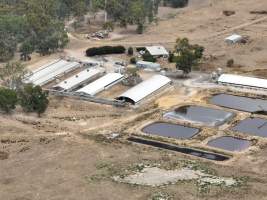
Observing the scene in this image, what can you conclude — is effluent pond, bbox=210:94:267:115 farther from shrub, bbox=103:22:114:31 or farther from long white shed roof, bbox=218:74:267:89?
shrub, bbox=103:22:114:31

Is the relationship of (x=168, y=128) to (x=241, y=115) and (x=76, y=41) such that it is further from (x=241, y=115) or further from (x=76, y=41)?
(x=76, y=41)

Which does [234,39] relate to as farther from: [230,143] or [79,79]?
[230,143]

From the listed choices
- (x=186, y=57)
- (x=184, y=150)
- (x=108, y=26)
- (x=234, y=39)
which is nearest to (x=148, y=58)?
(x=186, y=57)

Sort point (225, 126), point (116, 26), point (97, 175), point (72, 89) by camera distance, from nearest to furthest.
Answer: point (97, 175) → point (225, 126) → point (72, 89) → point (116, 26)

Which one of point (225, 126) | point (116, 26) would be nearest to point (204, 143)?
point (225, 126)

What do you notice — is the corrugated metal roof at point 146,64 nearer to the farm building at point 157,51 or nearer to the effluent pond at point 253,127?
the farm building at point 157,51

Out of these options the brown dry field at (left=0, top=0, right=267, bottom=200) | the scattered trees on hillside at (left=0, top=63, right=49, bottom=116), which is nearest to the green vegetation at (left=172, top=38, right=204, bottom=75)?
the brown dry field at (left=0, top=0, right=267, bottom=200)
